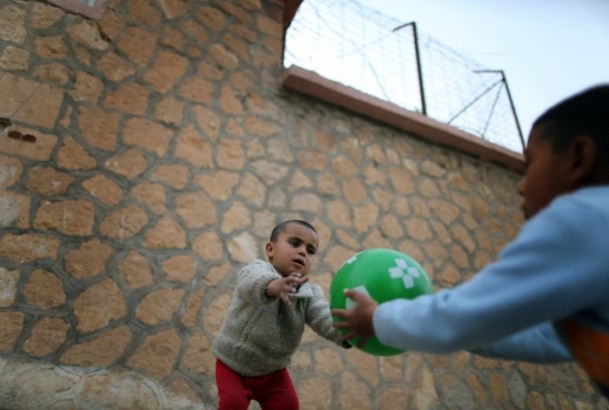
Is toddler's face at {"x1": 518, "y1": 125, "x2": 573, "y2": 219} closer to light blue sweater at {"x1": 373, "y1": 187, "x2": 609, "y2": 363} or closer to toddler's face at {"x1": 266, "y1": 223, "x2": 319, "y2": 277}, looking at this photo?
light blue sweater at {"x1": 373, "y1": 187, "x2": 609, "y2": 363}

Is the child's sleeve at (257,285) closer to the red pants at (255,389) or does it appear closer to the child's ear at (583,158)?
the red pants at (255,389)

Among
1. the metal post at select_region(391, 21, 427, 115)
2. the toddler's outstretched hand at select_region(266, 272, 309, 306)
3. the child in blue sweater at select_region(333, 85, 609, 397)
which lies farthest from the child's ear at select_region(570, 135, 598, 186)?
the metal post at select_region(391, 21, 427, 115)

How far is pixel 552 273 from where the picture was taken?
0.86 metres

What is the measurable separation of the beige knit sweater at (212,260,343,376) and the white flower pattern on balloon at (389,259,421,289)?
0.56 meters

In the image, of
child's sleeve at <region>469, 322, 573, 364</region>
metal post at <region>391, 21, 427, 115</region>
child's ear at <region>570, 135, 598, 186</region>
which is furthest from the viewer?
metal post at <region>391, 21, 427, 115</region>

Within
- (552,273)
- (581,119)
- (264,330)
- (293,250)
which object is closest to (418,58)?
(293,250)

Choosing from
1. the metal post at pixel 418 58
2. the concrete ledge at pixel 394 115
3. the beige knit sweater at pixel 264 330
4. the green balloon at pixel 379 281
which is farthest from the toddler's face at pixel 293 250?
the metal post at pixel 418 58

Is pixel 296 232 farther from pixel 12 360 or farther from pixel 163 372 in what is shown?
pixel 12 360

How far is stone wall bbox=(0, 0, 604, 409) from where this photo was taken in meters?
2.77

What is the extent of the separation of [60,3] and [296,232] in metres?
2.86

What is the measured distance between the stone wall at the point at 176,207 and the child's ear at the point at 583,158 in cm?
265

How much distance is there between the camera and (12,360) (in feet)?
8.27

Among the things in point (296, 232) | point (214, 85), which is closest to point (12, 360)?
point (296, 232)

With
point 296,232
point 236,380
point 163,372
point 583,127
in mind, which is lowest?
point 163,372
